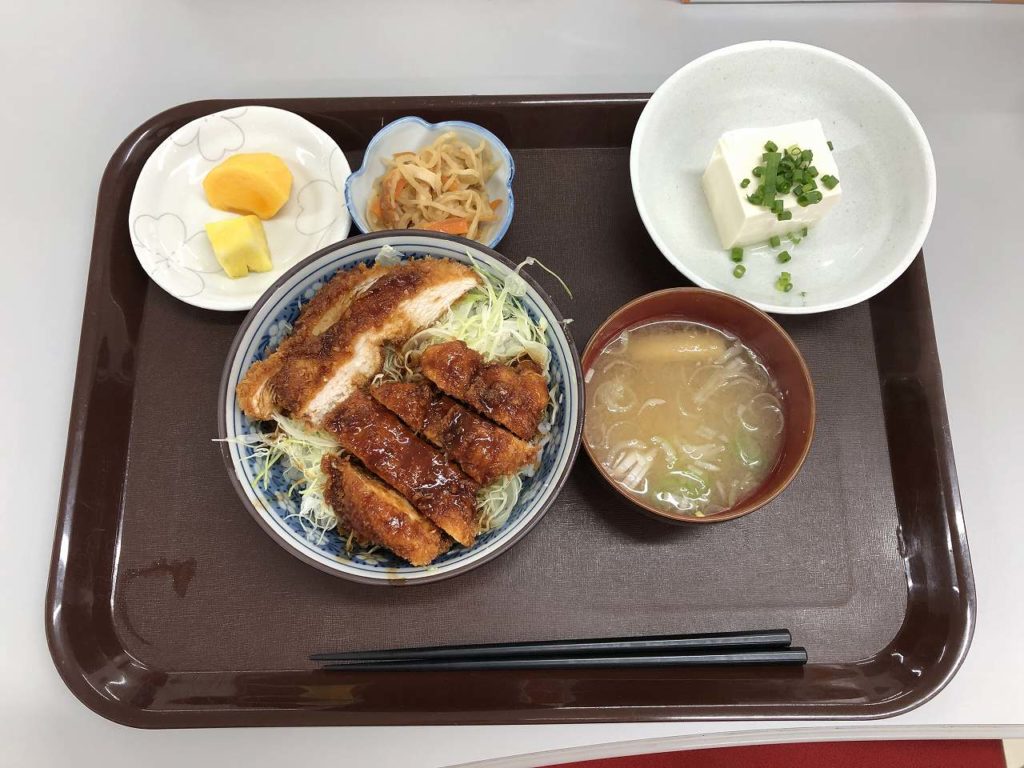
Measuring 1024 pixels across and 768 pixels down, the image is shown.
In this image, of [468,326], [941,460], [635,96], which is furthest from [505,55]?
[941,460]

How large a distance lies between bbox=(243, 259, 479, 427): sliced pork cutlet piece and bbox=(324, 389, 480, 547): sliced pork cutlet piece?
8 cm

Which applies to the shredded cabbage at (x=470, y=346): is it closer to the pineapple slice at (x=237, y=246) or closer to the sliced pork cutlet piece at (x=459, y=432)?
the sliced pork cutlet piece at (x=459, y=432)

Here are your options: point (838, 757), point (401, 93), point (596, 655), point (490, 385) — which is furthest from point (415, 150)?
point (838, 757)

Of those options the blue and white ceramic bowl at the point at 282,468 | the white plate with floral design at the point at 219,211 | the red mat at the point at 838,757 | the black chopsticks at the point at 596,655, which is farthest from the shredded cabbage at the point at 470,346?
the red mat at the point at 838,757

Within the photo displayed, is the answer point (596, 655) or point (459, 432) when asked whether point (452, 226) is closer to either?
point (459, 432)

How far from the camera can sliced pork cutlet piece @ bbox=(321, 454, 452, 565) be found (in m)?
1.81

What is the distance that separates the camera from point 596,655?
200cm

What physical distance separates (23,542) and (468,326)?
5.30ft

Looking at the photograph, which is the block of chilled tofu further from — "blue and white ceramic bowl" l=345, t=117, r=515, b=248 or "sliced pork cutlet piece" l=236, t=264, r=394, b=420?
"sliced pork cutlet piece" l=236, t=264, r=394, b=420

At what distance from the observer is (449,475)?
190cm

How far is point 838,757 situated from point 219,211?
305cm

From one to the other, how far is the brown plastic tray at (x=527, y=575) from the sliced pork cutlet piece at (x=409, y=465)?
35 centimetres

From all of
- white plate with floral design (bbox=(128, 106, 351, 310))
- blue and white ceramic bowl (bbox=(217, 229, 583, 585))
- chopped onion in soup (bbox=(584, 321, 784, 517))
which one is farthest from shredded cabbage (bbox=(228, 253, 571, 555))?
white plate with floral design (bbox=(128, 106, 351, 310))

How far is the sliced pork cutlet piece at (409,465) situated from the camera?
186cm
